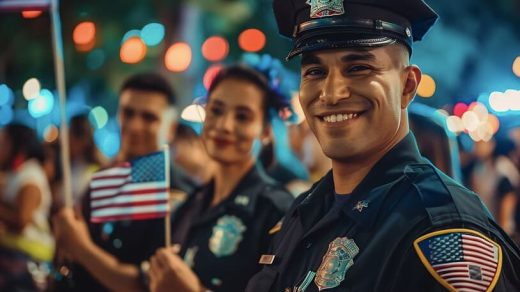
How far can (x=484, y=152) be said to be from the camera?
4.43 metres

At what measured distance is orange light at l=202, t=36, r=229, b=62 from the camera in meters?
6.03

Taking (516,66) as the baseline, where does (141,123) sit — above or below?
below

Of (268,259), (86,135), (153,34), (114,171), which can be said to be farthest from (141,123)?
(153,34)

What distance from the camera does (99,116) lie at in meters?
6.73

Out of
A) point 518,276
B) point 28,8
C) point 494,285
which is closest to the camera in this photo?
point 494,285

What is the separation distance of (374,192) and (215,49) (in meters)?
4.34

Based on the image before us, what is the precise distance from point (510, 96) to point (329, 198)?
7.65 feet

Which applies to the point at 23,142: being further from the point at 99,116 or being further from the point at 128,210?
the point at 128,210

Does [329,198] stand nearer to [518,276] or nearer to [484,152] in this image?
[518,276]

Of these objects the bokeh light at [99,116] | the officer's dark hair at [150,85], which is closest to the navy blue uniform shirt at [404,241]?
the officer's dark hair at [150,85]

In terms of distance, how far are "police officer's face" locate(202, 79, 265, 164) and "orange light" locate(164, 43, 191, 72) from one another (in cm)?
261

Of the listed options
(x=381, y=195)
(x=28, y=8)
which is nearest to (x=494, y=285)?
(x=381, y=195)

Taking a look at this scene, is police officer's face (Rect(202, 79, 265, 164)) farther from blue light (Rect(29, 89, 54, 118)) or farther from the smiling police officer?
blue light (Rect(29, 89, 54, 118))

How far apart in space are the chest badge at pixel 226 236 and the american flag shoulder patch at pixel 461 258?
159 cm
